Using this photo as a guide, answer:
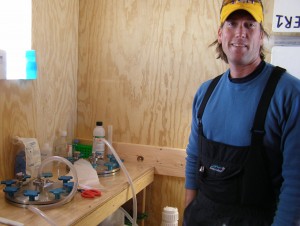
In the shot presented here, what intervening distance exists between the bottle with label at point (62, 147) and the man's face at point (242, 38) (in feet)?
3.51

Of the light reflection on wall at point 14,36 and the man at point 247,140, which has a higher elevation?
the light reflection on wall at point 14,36

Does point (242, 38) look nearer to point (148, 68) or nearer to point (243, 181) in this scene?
point (243, 181)

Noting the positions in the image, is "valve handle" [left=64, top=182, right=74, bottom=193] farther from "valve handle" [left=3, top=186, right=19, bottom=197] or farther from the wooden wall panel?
the wooden wall panel

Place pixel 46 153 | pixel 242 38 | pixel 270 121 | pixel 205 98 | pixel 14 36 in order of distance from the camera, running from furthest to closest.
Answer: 1. pixel 46 153
2. pixel 14 36
3. pixel 205 98
4. pixel 242 38
5. pixel 270 121

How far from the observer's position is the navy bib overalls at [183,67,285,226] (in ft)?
3.59

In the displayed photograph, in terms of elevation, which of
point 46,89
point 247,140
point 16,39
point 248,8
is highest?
point 248,8

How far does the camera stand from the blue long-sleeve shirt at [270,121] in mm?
1021

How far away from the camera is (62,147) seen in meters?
1.88

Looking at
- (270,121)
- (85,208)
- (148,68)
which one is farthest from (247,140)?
(148,68)

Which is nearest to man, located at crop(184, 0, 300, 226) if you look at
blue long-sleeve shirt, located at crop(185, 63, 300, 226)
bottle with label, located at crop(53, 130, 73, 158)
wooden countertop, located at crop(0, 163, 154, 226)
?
blue long-sleeve shirt, located at crop(185, 63, 300, 226)

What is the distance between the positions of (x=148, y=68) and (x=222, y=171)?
2.94ft

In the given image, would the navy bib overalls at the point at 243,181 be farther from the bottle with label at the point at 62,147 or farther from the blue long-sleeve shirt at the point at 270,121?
the bottle with label at the point at 62,147

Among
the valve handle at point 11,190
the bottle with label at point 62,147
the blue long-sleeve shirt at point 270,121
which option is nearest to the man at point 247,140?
the blue long-sleeve shirt at point 270,121

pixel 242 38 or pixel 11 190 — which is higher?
pixel 242 38
